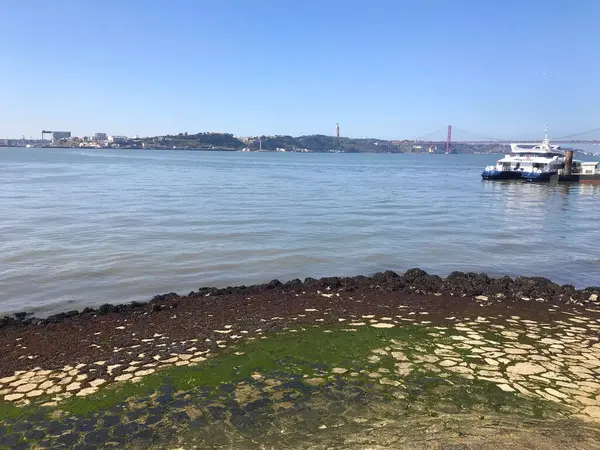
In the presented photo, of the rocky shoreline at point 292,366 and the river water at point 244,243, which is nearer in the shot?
the rocky shoreline at point 292,366

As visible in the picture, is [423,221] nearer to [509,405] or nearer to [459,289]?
[459,289]

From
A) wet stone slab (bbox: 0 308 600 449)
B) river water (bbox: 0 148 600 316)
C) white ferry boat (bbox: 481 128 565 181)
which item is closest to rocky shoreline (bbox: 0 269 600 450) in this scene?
wet stone slab (bbox: 0 308 600 449)

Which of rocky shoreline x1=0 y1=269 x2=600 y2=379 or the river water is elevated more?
rocky shoreline x1=0 y1=269 x2=600 y2=379

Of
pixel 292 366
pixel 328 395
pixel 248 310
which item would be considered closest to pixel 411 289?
pixel 248 310

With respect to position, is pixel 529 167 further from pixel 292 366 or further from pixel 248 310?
pixel 292 366

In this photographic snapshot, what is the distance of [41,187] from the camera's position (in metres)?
42.0

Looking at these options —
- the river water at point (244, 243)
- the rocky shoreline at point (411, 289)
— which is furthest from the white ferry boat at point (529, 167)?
the rocky shoreline at point (411, 289)

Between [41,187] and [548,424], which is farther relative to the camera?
[41,187]

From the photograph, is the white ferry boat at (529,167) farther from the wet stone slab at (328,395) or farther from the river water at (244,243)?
the wet stone slab at (328,395)

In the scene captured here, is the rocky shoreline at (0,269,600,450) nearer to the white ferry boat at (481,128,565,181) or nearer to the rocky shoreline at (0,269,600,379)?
the rocky shoreline at (0,269,600,379)

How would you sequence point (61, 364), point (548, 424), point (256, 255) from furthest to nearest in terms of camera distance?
point (256, 255) < point (61, 364) < point (548, 424)

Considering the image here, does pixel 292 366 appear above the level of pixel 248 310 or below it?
above

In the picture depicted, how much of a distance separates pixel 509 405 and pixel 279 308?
4.98 m

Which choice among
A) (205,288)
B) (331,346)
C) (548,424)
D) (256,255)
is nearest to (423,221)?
(256,255)
